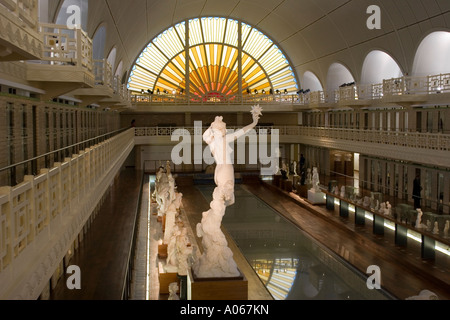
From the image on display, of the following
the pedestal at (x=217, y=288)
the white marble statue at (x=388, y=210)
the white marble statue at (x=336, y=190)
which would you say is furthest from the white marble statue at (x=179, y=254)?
the white marble statue at (x=336, y=190)

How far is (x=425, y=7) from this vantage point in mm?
23672

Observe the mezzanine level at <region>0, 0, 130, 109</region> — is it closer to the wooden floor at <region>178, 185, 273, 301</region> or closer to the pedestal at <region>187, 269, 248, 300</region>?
the pedestal at <region>187, 269, 248, 300</region>

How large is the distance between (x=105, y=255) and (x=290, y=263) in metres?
6.76

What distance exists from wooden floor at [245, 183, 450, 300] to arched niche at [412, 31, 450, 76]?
8.30m

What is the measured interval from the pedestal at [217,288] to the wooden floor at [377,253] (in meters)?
4.66

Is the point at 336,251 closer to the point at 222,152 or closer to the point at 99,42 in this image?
the point at 222,152

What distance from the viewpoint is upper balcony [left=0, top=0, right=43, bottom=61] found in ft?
16.2

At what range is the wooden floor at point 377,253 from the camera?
14.4 metres

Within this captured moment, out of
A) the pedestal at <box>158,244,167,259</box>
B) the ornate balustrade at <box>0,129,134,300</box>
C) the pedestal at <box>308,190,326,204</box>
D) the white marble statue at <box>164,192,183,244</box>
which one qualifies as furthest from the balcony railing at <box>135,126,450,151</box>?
the ornate balustrade at <box>0,129,134,300</box>

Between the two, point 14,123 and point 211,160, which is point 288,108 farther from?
point 14,123

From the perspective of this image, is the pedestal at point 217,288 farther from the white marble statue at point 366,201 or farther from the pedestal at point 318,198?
the pedestal at point 318,198

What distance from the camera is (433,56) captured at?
85.1ft

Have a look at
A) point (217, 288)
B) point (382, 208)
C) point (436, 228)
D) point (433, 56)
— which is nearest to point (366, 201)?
point (382, 208)
